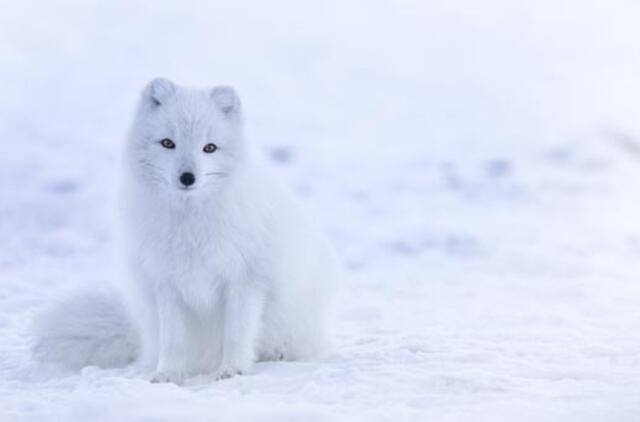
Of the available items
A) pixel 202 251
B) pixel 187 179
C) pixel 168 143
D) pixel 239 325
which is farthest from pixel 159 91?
pixel 239 325

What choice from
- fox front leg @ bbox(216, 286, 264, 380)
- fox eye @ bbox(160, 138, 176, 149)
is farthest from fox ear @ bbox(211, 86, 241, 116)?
fox front leg @ bbox(216, 286, 264, 380)

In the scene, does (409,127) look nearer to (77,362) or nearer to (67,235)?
(67,235)

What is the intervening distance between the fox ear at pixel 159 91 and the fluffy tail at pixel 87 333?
1.03 m

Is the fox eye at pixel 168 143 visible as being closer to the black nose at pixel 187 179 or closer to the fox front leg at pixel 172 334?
the black nose at pixel 187 179

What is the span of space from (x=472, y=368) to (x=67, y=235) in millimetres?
6246

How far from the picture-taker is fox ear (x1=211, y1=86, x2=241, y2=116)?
3.83 meters

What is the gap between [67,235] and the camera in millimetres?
9172

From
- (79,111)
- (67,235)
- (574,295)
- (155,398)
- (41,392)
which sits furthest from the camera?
(79,111)

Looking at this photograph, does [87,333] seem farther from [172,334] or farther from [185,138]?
[185,138]

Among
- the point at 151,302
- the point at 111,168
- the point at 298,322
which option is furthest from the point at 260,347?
the point at 111,168

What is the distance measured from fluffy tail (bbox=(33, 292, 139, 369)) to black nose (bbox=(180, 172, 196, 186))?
979 millimetres

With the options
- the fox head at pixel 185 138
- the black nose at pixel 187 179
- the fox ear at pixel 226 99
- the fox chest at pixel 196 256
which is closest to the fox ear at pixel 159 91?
the fox head at pixel 185 138

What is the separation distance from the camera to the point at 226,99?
12.6 ft

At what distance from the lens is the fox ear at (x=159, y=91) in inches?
148
